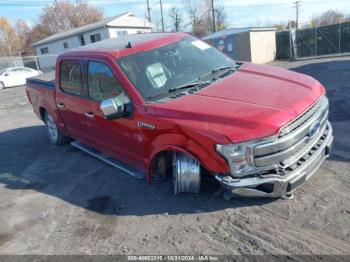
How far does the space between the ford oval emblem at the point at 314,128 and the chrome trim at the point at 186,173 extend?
1.28 metres

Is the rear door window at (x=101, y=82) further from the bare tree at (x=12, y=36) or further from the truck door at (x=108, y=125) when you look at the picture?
the bare tree at (x=12, y=36)

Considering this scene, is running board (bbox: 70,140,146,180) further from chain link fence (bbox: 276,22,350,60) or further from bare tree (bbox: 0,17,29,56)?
bare tree (bbox: 0,17,29,56)

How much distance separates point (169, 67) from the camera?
466 cm

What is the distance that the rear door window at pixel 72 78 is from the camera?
216 inches

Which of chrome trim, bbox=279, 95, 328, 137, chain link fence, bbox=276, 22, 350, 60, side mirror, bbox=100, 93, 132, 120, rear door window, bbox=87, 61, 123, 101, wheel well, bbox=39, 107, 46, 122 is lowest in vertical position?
chain link fence, bbox=276, 22, 350, 60

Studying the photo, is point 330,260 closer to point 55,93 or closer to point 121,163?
point 121,163

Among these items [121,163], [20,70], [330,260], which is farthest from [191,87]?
[20,70]

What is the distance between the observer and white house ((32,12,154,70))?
127 feet

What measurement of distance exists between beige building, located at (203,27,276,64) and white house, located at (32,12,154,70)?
15397 millimetres

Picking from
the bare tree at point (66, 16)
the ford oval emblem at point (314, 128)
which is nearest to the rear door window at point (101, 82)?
the ford oval emblem at point (314, 128)

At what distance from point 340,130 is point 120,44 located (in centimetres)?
398

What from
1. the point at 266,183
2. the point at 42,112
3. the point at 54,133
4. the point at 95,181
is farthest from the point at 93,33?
the point at 266,183

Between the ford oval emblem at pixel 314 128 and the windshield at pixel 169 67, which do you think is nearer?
the ford oval emblem at pixel 314 128

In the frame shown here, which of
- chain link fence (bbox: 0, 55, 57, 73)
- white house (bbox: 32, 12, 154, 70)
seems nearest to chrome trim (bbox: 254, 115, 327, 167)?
chain link fence (bbox: 0, 55, 57, 73)
